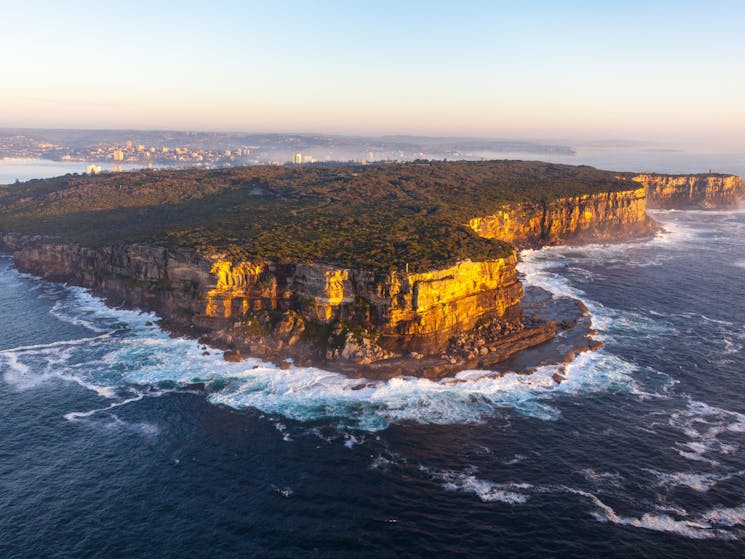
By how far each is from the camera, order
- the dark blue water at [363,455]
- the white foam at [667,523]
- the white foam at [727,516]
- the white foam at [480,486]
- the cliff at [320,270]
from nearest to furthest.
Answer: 1. the dark blue water at [363,455]
2. the white foam at [667,523]
3. the white foam at [727,516]
4. the white foam at [480,486]
5. the cliff at [320,270]

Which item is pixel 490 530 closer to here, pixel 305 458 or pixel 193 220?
pixel 305 458

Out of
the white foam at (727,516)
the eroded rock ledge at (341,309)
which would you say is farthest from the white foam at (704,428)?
the eroded rock ledge at (341,309)

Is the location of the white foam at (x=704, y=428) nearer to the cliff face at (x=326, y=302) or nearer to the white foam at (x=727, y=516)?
the white foam at (x=727, y=516)

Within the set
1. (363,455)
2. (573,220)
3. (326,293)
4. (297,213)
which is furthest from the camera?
(573,220)

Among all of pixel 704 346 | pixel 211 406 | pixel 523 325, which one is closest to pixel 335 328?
pixel 211 406

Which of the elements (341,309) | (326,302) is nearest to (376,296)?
(341,309)

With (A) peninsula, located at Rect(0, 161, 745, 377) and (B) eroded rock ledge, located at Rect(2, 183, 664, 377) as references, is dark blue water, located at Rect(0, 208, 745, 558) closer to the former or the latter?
(B) eroded rock ledge, located at Rect(2, 183, 664, 377)

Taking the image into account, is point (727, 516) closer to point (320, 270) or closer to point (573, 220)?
point (320, 270)
